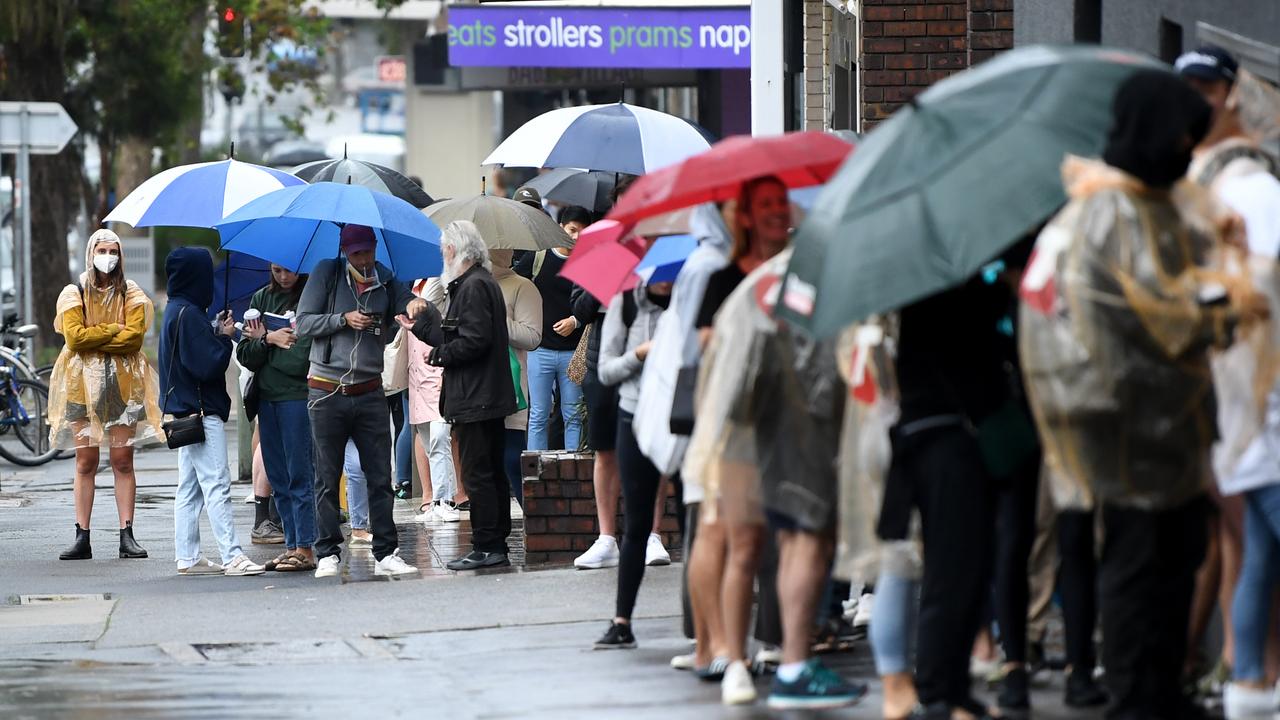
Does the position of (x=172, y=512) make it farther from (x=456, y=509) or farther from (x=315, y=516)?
(x=315, y=516)

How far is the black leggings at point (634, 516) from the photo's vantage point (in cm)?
852

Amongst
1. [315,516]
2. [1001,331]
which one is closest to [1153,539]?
[1001,331]

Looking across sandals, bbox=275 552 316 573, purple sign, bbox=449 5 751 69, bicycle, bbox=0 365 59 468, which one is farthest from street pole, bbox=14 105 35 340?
sandals, bbox=275 552 316 573

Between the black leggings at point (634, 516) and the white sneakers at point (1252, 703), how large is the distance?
2631 mm

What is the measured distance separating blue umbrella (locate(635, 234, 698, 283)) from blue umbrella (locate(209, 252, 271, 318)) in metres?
3.89

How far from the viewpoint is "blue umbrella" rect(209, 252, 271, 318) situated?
40.3ft

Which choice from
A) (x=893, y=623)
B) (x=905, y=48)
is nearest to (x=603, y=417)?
(x=893, y=623)

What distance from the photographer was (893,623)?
659 centimetres

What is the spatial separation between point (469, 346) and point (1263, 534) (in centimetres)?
523

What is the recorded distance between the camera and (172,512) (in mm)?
15031

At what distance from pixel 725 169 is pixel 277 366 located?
15.6 feet

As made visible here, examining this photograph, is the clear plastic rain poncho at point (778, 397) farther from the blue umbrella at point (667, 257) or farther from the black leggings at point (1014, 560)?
the blue umbrella at point (667, 257)

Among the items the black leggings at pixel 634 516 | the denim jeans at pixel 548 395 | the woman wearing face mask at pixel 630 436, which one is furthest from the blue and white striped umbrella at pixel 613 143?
the black leggings at pixel 634 516

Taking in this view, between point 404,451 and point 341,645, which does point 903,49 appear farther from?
point 341,645
